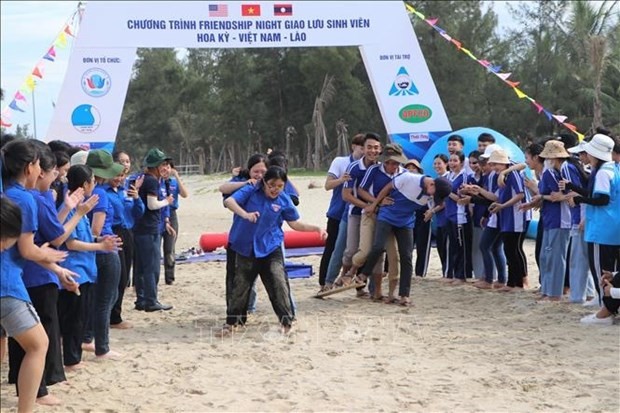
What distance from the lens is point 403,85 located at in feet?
38.5

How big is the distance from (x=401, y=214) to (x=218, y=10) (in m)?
5.38

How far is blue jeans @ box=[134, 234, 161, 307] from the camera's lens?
23.4 ft

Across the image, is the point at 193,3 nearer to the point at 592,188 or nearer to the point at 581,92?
the point at 592,188

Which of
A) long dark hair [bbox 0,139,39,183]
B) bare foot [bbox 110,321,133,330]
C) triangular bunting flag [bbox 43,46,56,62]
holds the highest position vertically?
triangular bunting flag [bbox 43,46,56,62]

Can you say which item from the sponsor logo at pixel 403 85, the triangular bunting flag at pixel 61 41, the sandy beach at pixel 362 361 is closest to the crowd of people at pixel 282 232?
the sandy beach at pixel 362 361

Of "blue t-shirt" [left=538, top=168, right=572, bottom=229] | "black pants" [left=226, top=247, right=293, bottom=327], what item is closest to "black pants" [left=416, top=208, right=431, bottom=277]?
"blue t-shirt" [left=538, top=168, right=572, bottom=229]

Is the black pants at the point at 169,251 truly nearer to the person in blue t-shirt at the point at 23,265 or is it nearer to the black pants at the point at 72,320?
the black pants at the point at 72,320

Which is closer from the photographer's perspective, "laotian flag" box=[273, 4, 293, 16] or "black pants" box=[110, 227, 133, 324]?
"black pants" box=[110, 227, 133, 324]

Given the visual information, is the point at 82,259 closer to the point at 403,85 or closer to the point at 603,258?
the point at 603,258

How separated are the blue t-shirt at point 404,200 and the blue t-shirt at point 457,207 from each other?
1.49 m

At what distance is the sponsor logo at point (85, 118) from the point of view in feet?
36.0

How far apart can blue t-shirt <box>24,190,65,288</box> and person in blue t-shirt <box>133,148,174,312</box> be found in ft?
8.77

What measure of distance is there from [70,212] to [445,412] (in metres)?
2.59

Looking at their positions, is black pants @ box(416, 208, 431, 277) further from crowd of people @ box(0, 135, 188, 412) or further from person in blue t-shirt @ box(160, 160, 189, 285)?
crowd of people @ box(0, 135, 188, 412)
